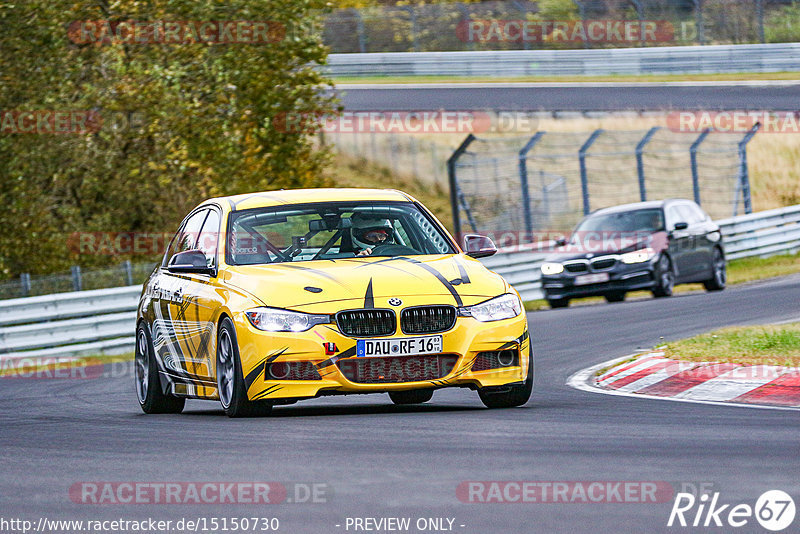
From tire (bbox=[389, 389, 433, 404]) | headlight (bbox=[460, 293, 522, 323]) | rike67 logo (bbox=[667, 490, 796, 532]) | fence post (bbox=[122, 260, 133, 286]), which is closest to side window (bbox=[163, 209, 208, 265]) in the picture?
tire (bbox=[389, 389, 433, 404])

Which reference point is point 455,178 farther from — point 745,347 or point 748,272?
point 745,347

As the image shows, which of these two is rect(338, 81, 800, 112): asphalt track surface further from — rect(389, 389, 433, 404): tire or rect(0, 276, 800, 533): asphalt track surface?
rect(0, 276, 800, 533): asphalt track surface

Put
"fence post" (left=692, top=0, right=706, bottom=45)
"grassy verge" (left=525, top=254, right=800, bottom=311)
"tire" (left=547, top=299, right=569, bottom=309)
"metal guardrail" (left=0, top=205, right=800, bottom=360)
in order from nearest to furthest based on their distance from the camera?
"metal guardrail" (left=0, top=205, right=800, bottom=360), "tire" (left=547, top=299, right=569, bottom=309), "grassy verge" (left=525, top=254, right=800, bottom=311), "fence post" (left=692, top=0, right=706, bottom=45)

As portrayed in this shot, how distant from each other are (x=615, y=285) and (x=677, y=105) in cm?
1840

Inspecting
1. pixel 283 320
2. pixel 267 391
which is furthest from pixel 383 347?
pixel 267 391

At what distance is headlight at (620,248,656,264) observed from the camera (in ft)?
74.1

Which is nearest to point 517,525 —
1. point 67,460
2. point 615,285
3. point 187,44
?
point 67,460

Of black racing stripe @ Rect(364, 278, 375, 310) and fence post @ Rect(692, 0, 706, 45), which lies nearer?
black racing stripe @ Rect(364, 278, 375, 310)

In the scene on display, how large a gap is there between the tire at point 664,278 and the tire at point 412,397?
12.3m

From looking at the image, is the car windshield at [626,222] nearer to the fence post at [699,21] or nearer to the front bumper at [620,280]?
the front bumper at [620,280]

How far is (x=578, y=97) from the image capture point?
42.5m

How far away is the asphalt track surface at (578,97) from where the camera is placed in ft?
130

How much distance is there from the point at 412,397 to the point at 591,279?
40.2ft

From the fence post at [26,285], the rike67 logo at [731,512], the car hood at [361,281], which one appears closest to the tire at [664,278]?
the fence post at [26,285]
